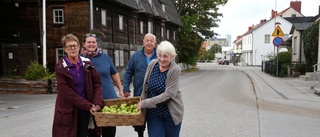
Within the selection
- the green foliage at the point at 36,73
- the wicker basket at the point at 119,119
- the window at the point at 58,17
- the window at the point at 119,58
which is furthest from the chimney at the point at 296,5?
the wicker basket at the point at 119,119

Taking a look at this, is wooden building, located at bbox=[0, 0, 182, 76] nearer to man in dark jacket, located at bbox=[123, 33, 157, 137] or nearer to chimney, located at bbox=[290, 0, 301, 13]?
man in dark jacket, located at bbox=[123, 33, 157, 137]

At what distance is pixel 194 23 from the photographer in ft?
120

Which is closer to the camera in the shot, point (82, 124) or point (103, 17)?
point (82, 124)

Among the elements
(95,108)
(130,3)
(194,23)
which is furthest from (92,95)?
(194,23)

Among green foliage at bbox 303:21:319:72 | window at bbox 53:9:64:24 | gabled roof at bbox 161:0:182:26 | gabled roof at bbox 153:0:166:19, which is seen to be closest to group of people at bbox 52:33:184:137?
window at bbox 53:9:64:24

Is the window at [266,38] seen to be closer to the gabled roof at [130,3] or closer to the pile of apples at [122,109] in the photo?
the gabled roof at [130,3]

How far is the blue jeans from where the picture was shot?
3.70m

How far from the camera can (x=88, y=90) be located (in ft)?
12.1

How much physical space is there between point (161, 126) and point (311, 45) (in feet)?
65.5

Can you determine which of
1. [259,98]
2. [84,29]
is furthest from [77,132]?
[84,29]

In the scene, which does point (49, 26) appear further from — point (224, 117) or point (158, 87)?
point (158, 87)

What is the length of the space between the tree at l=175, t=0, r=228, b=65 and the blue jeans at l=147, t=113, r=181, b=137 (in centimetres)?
3282

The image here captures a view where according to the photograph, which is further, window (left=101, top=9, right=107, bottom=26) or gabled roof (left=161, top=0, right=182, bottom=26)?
gabled roof (left=161, top=0, right=182, bottom=26)

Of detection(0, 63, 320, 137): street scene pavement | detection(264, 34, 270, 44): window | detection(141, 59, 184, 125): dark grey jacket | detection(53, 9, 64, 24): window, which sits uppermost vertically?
detection(264, 34, 270, 44): window
